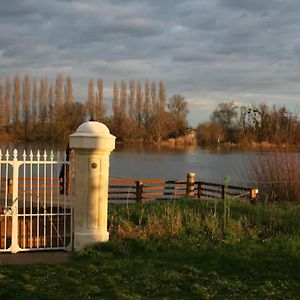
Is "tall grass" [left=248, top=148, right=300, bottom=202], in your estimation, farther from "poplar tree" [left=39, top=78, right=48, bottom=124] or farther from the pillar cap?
"poplar tree" [left=39, top=78, right=48, bottom=124]

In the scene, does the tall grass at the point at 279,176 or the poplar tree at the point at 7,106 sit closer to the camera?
the tall grass at the point at 279,176

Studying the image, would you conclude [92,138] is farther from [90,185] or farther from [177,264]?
[177,264]

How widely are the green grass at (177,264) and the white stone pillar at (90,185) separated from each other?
1.24 feet

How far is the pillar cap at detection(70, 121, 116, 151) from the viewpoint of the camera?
8938 millimetres

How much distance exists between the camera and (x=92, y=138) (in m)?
8.94

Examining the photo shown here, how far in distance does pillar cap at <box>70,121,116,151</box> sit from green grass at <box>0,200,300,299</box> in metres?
1.76

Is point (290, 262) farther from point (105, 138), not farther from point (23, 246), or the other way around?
point (23, 246)

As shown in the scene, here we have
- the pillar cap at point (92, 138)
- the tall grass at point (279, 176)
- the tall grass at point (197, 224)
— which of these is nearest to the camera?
the pillar cap at point (92, 138)

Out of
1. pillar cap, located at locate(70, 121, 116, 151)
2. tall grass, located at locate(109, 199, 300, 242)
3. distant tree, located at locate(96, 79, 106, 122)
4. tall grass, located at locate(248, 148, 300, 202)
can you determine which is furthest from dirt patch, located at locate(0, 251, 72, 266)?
distant tree, located at locate(96, 79, 106, 122)

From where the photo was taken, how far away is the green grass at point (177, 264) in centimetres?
656

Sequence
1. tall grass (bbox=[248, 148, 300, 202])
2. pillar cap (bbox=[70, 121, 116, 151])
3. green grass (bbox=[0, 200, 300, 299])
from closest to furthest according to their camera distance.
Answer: green grass (bbox=[0, 200, 300, 299]) → pillar cap (bbox=[70, 121, 116, 151]) → tall grass (bbox=[248, 148, 300, 202])

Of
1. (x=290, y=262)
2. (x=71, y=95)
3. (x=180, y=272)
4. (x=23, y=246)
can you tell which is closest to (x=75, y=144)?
(x=23, y=246)

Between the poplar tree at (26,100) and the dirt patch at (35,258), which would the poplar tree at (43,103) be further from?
the dirt patch at (35,258)

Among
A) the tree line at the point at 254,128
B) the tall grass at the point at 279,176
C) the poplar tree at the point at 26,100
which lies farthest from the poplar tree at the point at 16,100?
the tall grass at the point at 279,176
